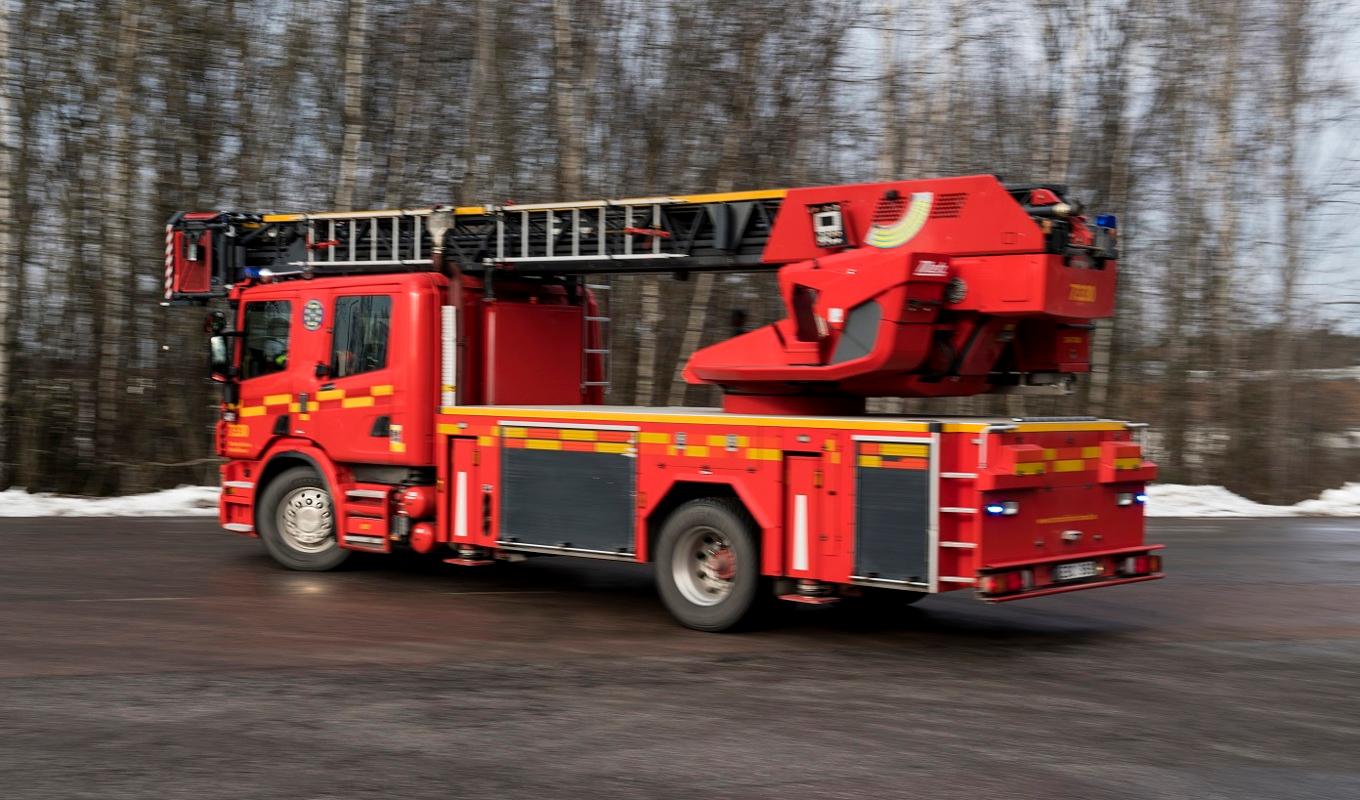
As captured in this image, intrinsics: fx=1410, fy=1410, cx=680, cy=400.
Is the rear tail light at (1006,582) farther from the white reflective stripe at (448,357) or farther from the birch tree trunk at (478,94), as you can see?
the birch tree trunk at (478,94)

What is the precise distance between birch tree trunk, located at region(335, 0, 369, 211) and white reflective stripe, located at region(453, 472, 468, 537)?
10.7 metres

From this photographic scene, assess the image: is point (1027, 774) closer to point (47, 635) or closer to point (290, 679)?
point (290, 679)

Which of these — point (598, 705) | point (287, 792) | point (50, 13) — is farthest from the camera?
point (50, 13)

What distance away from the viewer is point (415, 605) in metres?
10.9

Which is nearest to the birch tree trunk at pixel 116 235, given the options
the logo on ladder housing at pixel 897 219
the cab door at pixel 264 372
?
the cab door at pixel 264 372

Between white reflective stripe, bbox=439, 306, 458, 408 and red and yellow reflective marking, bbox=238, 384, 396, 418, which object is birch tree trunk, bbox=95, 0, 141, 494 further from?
white reflective stripe, bbox=439, 306, 458, 408

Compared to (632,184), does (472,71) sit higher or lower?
higher

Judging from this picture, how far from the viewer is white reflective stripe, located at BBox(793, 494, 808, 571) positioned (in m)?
9.23

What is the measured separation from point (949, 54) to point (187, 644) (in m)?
15.7

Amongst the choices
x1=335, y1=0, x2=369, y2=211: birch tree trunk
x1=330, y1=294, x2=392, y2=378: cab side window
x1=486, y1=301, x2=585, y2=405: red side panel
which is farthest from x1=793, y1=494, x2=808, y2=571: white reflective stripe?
x1=335, y1=0, x2=369, y2=211: birch tree trunk

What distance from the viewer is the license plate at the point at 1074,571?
9.30 meters

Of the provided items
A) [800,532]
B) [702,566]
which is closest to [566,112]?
[702,566]

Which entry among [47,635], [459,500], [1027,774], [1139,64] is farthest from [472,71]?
[1027,774]

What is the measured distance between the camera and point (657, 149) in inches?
909
